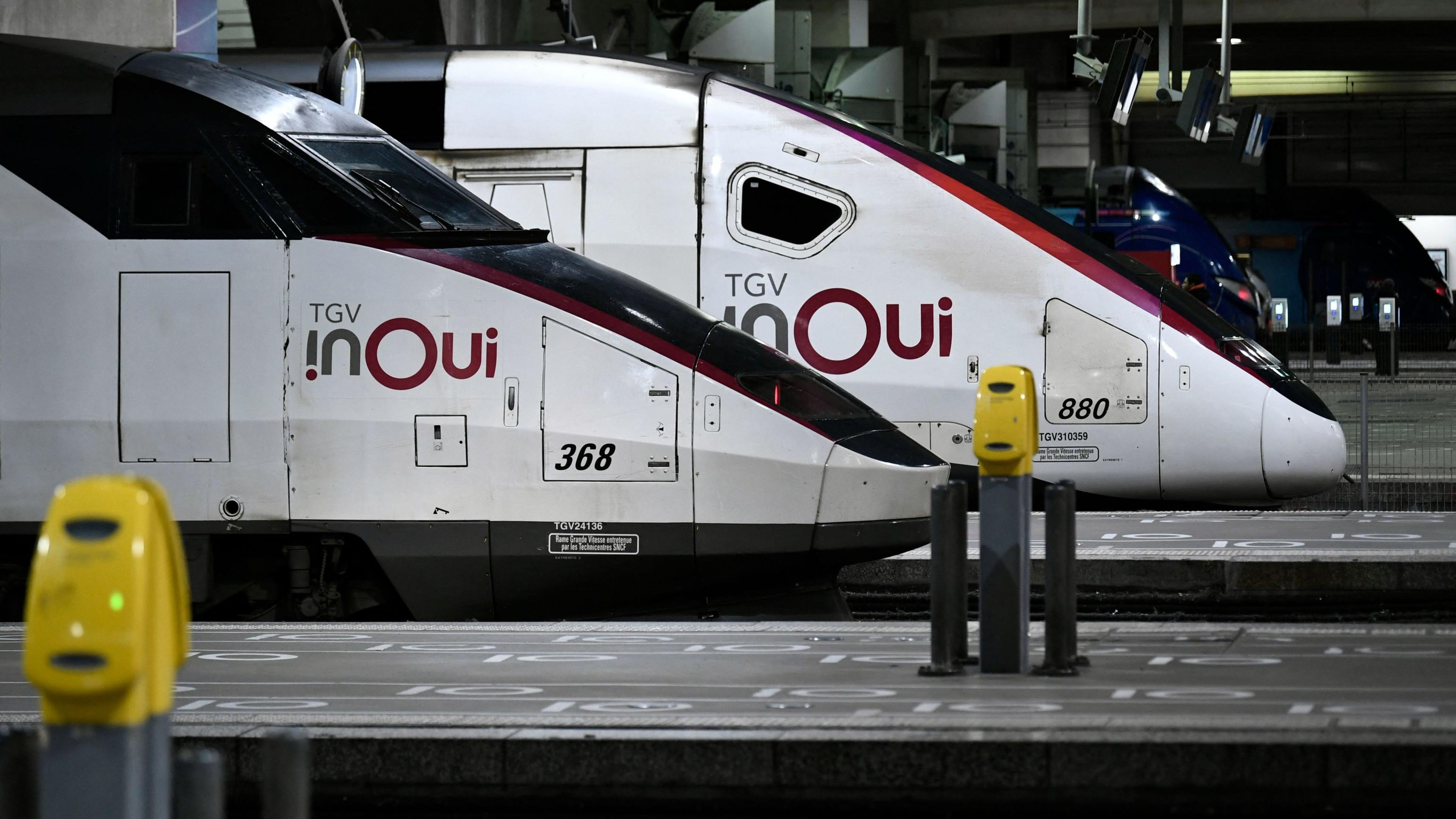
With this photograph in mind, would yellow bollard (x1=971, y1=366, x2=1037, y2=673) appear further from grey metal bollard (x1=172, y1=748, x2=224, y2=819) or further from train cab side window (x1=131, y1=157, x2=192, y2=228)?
train cab side window (x1=131, y1=157, x2=192, y2=228)

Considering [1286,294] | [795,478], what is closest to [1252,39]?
[1286,294]

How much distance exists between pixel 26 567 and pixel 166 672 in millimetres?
5607

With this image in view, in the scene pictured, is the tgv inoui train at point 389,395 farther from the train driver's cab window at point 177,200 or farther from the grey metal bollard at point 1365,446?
the grey metal bollard at point 1365,446

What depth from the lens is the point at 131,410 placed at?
7.71 meters

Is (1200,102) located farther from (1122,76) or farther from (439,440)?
(439,440)

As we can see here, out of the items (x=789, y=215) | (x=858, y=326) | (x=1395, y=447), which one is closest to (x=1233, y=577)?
(x=858, y=326)

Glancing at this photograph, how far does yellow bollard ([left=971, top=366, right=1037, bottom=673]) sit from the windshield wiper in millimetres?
3005

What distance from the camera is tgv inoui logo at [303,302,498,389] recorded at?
7.64 metres

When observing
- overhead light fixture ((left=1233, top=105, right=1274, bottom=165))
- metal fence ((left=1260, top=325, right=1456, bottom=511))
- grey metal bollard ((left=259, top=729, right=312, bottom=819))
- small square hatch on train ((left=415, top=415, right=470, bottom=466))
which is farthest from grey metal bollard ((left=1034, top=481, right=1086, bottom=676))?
overhead light fixture ((left=1233, top=105, right=1274, bottom=165))

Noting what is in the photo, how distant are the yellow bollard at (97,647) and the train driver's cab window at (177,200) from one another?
518cm

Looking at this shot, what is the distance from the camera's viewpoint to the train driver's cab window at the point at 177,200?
777 cm

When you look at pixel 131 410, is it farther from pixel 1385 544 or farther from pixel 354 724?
pixel 1385 544

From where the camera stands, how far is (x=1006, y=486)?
570 centimetres

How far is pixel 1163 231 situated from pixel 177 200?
1113 inches
